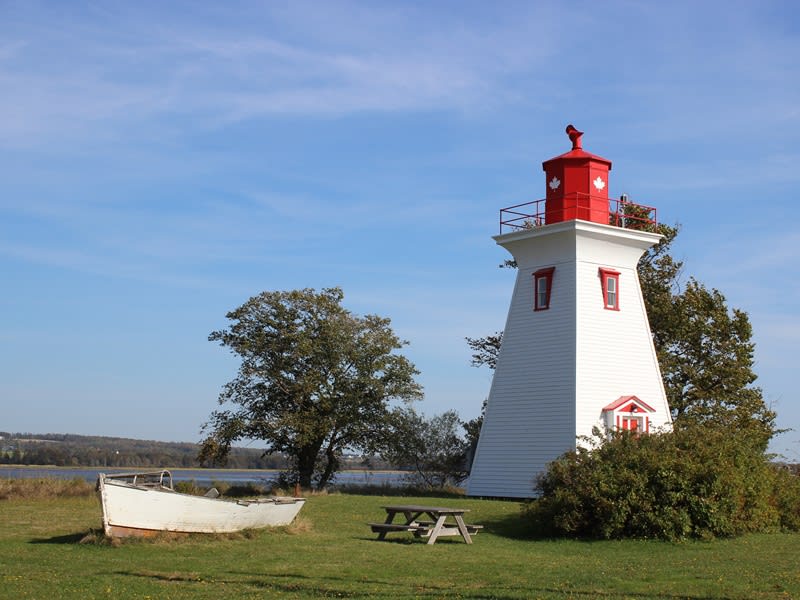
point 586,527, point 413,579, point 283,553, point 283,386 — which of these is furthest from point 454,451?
point 413,579

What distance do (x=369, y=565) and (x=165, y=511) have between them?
15.2 ft

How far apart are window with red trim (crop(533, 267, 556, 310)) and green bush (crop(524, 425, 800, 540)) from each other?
8588 millimetres

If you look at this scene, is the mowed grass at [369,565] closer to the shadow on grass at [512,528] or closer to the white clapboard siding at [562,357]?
the shadow on grass at [512,528]

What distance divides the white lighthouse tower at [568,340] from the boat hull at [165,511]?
1308 cm

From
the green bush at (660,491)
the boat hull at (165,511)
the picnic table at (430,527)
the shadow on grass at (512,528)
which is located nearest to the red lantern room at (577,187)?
the green bush at (660,491)

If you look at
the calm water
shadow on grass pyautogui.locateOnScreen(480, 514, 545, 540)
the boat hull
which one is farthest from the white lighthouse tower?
the boat hull

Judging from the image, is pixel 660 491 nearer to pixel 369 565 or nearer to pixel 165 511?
pixel 369 565

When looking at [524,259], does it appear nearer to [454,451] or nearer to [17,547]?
[454,451]

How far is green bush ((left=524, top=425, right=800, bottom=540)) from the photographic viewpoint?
22000 mm

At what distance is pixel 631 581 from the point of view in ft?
48.1

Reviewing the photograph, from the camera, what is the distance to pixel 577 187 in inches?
1276

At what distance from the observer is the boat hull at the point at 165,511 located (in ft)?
60.7

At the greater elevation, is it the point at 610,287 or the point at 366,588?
the point at 610,287

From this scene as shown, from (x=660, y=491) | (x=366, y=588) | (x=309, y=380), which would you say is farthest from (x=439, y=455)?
(x=366, y=588)
